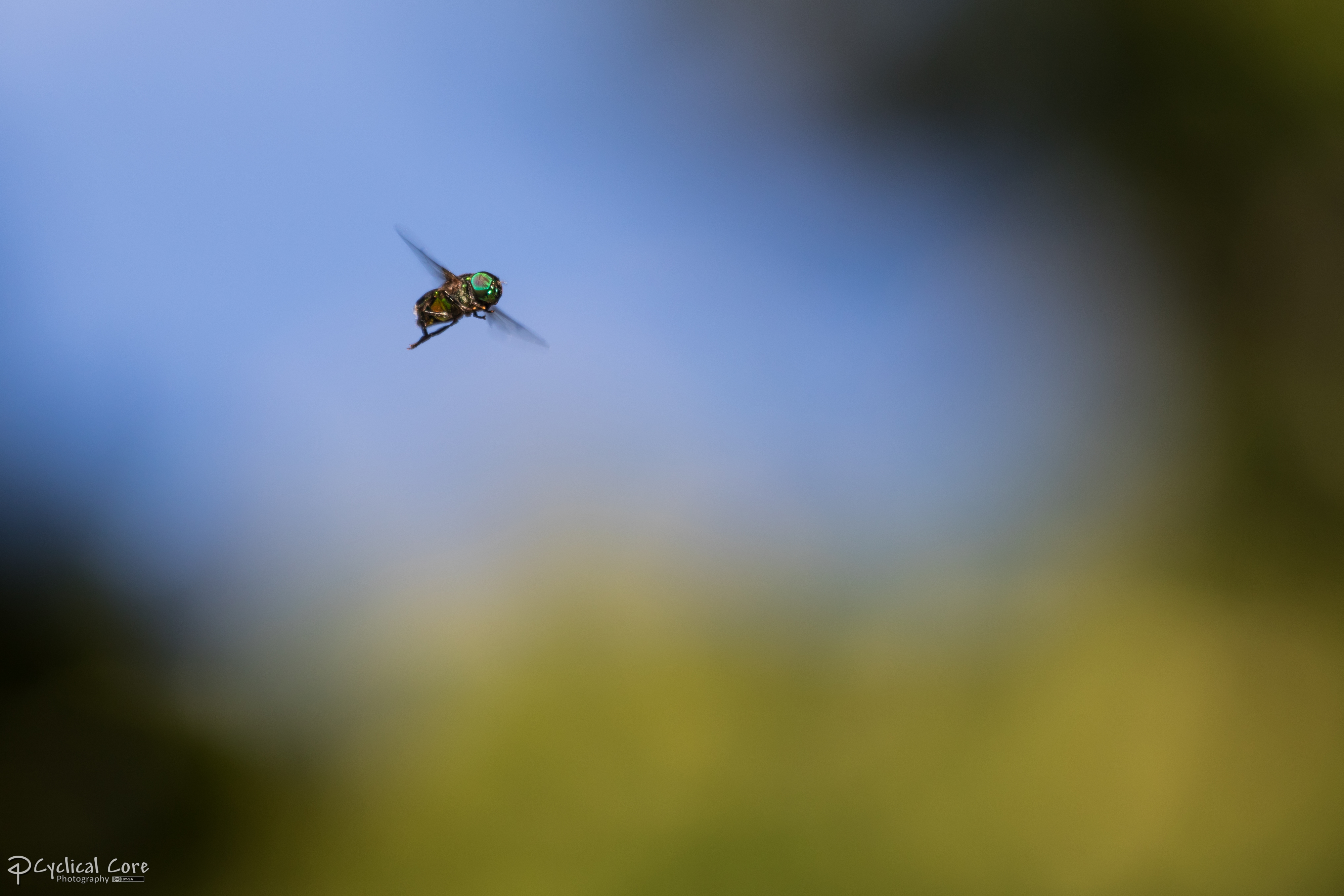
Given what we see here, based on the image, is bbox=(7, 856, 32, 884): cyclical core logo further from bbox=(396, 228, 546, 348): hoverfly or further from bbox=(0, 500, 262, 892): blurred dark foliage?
bbox=(396, 228, 546, 348): hoverfly

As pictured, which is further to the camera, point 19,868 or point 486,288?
point 486,288

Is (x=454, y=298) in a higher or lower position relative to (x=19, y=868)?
higher

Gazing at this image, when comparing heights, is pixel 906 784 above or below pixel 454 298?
below

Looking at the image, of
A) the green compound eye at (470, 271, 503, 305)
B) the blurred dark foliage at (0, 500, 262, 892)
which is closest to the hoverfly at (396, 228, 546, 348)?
the green compound eye at (470, 271, 503, 305)

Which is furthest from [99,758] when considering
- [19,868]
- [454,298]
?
[454,298]

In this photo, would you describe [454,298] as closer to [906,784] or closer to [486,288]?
[486,288]

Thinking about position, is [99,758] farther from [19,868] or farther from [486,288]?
[486,288]

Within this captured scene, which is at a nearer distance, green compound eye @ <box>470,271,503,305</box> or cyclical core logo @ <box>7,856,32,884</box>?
cyclical core logo @ <box>7,856,32,884</box>

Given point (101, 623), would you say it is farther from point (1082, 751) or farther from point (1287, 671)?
point (1287, 671)
